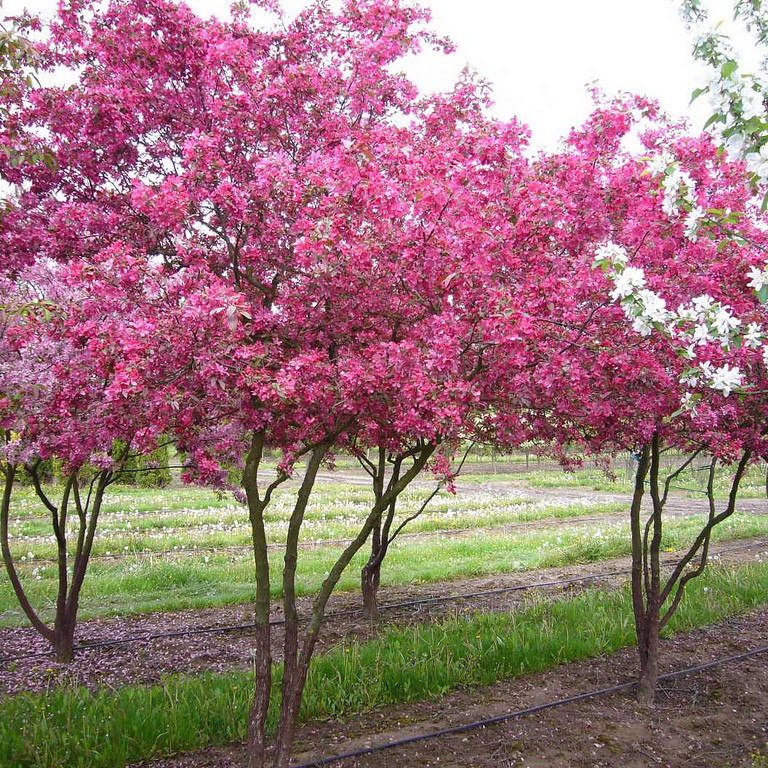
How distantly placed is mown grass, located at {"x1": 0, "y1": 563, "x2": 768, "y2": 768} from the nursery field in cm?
1

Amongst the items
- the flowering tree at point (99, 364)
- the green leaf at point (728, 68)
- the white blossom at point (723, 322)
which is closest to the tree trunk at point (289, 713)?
the flowering tree at point (99, 364)

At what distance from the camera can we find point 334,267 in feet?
10.2

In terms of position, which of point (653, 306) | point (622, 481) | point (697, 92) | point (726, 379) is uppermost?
point (697, 92)

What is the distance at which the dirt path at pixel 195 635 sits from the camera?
5.37 m

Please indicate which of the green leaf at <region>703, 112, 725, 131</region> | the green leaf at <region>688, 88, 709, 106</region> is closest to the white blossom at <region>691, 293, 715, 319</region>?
the green leaf at <region>703, 112, 725, 131</region>

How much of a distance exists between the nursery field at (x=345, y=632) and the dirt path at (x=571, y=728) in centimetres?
3

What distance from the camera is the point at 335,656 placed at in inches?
198

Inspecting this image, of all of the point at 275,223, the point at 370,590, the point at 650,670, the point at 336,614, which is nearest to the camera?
the point at 275,223

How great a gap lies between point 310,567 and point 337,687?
4876 millimetres

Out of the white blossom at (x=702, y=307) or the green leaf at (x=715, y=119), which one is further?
the white blossom at (x=702, y=307)

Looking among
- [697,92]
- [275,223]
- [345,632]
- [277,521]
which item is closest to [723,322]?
[697,92]

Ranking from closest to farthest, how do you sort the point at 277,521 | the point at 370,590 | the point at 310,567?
the point at 370,590
the point at 310,567
the point at 277,521

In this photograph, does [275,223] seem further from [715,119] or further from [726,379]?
[726,379]

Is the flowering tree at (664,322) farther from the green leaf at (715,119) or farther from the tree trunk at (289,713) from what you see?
the tree trunk at (289,713)
